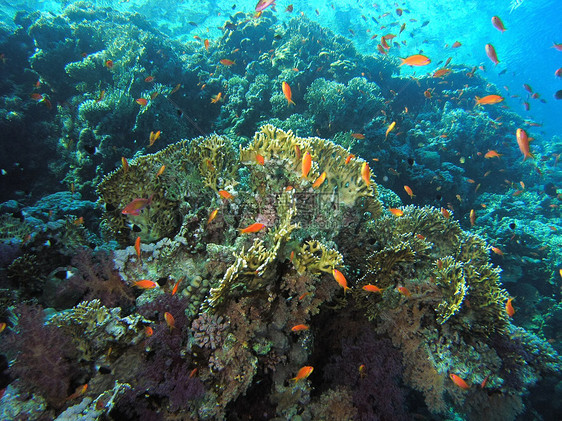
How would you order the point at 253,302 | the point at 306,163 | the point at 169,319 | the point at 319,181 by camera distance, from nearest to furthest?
the point at 169,319 → the point at 253,302 → the point at 306,163 → the point at 319,181

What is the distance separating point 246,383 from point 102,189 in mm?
3488

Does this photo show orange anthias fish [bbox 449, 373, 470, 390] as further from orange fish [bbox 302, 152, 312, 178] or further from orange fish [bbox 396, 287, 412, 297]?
orange fish [bbox 302, 152, 312, 178]

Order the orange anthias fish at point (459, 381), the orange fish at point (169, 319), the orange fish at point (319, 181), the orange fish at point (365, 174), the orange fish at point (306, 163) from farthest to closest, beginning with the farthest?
the orange fish at point (365, 174) < the orange fish at point (319, 181) < the orange fish at point (306, 163) < the orange anthias fish at point (459, 381) < the orange fish at point (169, 319)

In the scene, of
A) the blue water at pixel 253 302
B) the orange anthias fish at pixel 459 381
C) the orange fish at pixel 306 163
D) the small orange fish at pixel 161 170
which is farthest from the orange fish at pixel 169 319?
the orange anthias fish at pixel 459 381

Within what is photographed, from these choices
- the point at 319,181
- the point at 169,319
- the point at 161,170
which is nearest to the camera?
the point at 169,319

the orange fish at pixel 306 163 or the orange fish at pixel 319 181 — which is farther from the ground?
the orange fish at pixel 306 163

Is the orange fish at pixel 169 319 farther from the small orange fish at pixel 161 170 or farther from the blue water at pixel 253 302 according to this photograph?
the small orange fish at pixel 161 170

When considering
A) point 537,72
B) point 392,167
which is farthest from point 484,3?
point 392,167

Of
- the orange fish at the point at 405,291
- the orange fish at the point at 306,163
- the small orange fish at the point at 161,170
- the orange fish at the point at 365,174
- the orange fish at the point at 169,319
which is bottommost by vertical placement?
the orange fish at the point at 169,319

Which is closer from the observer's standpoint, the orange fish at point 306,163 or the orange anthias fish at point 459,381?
the orange anthias fish at point 459,381

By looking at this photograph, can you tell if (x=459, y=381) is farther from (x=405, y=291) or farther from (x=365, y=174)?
(x=365, y=174)

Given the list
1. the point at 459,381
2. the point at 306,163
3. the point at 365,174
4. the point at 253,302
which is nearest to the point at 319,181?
the point at 306,163

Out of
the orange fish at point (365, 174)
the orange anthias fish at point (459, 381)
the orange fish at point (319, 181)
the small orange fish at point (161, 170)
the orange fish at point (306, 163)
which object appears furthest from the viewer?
the small orange fish at point (161, 170)

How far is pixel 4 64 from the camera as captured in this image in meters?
10.2
